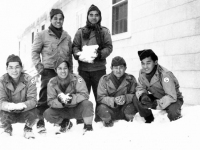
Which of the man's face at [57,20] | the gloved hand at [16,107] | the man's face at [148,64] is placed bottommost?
the gloved hand at [16,107]

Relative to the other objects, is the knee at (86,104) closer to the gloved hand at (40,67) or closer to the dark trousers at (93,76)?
the dark trousers at (93,76)

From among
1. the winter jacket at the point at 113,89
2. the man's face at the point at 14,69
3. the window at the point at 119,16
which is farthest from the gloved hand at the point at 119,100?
the window at the point at 119,16

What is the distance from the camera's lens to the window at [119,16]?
6195mm

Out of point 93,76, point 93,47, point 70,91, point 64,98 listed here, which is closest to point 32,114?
point 64,98

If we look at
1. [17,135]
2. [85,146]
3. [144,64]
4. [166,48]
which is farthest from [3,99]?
[166,48]

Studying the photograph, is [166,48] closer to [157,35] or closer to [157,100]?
[157,35]

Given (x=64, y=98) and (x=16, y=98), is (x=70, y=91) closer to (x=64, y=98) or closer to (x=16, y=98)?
(x=64, y=98)

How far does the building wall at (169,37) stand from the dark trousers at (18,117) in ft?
9.03

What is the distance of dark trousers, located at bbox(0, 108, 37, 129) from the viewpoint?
3381 millimetres

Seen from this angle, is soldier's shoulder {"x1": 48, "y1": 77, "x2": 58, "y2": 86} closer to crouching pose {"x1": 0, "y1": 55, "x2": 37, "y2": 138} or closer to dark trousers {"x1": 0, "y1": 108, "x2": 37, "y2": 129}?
crouching pose {"x1": 0, "y1": 55, "x2": 37, "y2": 138}

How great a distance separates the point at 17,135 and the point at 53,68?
3.82 feet

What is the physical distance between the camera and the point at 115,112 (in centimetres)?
386

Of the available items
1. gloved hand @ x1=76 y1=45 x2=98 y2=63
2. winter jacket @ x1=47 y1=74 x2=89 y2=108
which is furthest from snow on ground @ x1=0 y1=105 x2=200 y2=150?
gloved hand @ x1=76 y1=45 x2=98 y2=63

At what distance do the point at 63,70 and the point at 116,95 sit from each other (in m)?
0.93
